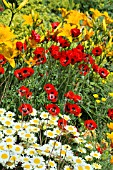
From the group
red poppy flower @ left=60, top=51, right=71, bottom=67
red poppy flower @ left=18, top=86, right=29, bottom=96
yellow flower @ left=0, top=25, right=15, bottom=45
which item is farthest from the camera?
red poppy flower @ left=60, top=51, right=71, bottom=67

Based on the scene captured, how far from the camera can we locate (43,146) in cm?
321

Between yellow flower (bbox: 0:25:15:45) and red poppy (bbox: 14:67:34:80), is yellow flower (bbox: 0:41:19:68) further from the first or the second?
red poppy (bbox: 14:67:34:80)

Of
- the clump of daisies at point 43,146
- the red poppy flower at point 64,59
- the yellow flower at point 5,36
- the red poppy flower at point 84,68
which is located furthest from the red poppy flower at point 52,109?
the red poppy flower at point 84,68

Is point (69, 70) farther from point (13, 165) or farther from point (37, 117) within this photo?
point (13, 165)

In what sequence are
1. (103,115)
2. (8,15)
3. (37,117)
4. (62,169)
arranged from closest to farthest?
(62,169)
(37,117)
(103,115)
(8,15)

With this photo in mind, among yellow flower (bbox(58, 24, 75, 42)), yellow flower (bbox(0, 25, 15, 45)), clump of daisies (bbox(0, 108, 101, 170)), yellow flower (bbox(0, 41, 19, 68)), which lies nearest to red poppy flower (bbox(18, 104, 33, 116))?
clump of daisies (bbox(0, 108, 101, 170))

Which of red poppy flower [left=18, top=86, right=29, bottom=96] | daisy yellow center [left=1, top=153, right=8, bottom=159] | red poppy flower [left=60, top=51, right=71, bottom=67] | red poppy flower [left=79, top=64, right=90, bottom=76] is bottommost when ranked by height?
daisy yellow center [left=1, top=153, right=8, bottom=159]

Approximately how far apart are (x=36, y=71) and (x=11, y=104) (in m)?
0.47

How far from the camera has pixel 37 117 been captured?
12.4 feet

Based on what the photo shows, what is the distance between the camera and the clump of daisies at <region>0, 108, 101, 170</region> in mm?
3037

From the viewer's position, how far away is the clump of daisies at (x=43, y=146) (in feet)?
9.96

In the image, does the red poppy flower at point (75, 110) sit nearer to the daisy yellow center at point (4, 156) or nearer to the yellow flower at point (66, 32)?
the daisy yellow center at point (4, 156)

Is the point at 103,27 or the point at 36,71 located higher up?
the point at 103,27

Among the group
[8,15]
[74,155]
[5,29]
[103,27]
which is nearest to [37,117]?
[74,155]
